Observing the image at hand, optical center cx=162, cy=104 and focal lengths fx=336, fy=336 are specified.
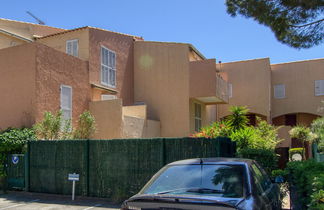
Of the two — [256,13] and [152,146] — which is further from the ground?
[256,13]

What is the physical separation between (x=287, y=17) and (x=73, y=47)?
10668mm

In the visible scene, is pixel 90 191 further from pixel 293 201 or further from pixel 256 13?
pixel 256 13

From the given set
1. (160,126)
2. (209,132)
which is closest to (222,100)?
(160,126)

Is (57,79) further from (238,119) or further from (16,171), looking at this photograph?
(238,119)

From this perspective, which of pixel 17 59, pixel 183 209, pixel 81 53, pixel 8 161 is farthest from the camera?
pixel 81 53

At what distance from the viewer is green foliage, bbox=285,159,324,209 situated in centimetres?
461

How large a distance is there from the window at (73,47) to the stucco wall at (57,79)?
3.46 feet

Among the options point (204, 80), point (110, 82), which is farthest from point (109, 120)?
point (204, 80)

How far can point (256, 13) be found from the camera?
1008cm

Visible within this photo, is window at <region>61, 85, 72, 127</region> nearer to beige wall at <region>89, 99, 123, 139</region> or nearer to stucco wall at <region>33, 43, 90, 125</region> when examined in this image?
stucco wall at <region>33, 43, 90, 125</region>

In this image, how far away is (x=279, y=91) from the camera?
1033 inches

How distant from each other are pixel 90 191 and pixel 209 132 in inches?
243

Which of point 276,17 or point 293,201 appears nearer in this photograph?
point 293,201

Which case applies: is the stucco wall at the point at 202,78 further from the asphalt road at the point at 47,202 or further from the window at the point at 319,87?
the window at the point at 319,87
